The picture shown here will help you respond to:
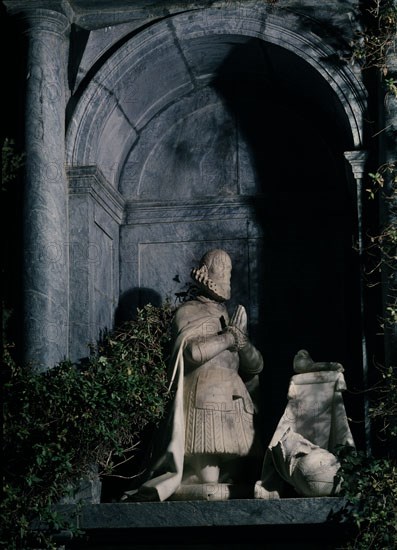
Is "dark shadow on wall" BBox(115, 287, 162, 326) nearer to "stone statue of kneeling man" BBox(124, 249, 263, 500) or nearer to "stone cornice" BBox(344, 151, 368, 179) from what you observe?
"stone statue of kneeling man" BBox(124, 249, 263, 500)

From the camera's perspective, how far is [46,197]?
9555 mm

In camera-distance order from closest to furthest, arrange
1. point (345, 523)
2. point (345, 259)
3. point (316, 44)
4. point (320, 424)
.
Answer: point (345, 523), point (320, 424), point (316, 44), point (345, 259)

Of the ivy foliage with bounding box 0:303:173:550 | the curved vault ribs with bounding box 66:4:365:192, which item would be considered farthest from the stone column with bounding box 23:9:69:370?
the ivy foliage with bounding box 0:303:173:550

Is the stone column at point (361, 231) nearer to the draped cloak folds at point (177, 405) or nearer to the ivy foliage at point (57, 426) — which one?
the draped cloak folds at point (177, 405)

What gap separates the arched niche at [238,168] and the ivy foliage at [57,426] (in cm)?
124

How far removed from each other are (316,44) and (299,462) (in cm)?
322

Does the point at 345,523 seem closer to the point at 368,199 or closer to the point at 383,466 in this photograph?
the point at 383,466

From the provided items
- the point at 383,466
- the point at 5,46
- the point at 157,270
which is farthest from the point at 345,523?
the point at 5,46

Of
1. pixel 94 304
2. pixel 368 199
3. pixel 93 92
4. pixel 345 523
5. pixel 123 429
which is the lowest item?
pixel 345 523

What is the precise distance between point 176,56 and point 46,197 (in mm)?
1679

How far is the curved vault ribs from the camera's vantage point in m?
9.72

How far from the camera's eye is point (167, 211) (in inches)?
424

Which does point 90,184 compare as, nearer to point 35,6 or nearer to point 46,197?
point 46,197

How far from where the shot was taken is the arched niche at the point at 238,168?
9.99 meters
